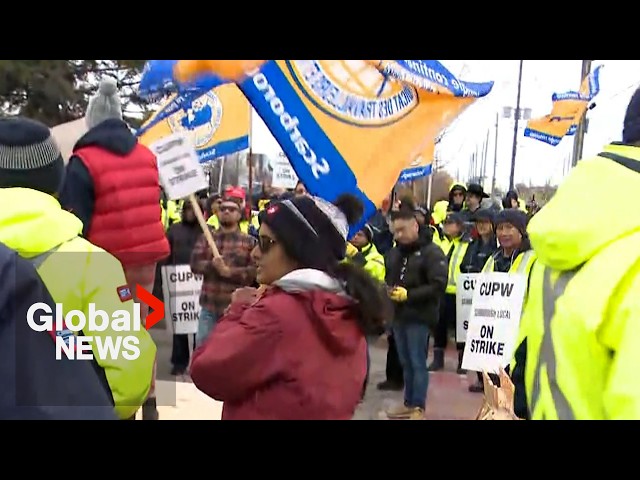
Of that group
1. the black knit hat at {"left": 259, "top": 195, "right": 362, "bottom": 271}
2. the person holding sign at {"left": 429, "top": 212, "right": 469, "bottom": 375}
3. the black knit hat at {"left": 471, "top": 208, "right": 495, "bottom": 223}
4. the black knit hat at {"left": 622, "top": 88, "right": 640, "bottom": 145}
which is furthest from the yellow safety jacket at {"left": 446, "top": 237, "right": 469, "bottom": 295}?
the black knit hat at {"left": 622, "top": 88, "right": 640, "bottom": 145}

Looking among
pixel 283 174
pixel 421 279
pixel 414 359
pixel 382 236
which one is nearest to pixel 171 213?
pixel 283 174

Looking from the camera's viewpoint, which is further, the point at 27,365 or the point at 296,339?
the point at 296,339

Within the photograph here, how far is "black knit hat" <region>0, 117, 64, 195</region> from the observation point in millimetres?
2346

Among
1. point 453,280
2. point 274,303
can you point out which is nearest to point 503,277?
point 274,303

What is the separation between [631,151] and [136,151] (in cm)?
278

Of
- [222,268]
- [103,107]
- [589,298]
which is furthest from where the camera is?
[222,268]

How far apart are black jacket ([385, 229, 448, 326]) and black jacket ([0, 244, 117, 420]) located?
15.0 feet

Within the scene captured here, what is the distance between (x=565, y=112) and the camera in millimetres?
12117

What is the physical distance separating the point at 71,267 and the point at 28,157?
1.47ft

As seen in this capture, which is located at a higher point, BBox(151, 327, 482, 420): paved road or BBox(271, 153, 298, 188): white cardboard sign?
BBox(271, 153, 298, 188): white cardboard sign

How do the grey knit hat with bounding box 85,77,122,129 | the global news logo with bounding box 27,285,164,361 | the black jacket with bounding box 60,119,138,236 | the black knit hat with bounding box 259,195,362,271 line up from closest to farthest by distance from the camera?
the global news logo with bounding box 27,285,164,361 → the black knit hat with bounding box 259,195,362,271 → the black jacket with bounding box 60,119,138,236 → the grey knit hat with bounding box 85,77,122,129

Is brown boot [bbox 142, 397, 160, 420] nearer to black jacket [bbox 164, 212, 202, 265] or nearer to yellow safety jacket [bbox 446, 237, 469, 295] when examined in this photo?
black jacket [bbox 164, 212, 202, 265]

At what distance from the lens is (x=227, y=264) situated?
5.70 metres

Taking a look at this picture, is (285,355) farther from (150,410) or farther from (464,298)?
(464,298)
